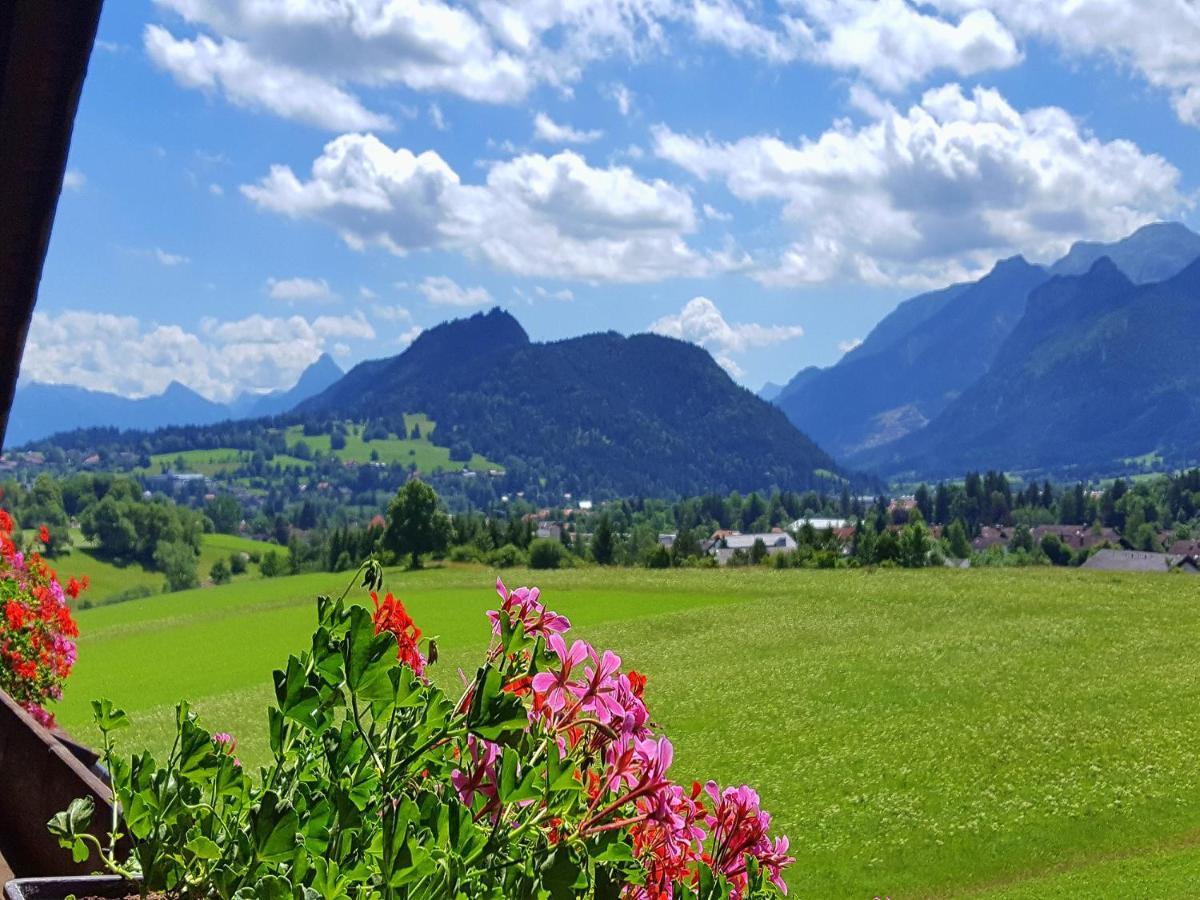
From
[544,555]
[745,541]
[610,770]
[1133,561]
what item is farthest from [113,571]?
[610,770]

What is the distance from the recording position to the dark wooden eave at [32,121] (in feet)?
5.13

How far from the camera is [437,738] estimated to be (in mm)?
1179

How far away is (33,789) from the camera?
2275mm

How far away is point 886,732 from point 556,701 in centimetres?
2370

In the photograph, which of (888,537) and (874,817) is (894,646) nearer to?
(874,817)

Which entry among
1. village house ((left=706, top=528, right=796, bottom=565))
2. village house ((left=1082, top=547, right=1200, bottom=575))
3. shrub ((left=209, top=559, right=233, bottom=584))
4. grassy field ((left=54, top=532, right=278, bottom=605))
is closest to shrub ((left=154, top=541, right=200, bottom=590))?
grassy field ((left=54, top=532, right=278, bottom=605))

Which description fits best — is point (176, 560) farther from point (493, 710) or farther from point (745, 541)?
point (493, 710)

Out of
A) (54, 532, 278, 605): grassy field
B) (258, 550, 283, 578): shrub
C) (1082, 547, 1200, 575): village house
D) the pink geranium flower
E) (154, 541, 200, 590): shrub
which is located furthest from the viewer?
(154, 541, 200, 590): shrub

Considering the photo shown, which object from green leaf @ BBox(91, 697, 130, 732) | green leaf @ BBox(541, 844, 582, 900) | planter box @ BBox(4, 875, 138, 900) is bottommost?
planter box @ BBox(4, 875, 138, 900)

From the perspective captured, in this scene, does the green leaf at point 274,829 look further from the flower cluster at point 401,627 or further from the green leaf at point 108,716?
the flower cluster at point 401,627

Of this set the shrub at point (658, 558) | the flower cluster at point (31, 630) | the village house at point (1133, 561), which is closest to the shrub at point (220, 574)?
the shrub at point (658, 558)

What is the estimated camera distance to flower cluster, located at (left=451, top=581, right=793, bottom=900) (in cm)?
130

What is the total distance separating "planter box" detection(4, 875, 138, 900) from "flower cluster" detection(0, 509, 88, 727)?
7.09 m

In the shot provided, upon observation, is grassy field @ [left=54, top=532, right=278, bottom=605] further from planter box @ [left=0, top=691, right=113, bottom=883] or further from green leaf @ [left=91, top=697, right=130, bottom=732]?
green leaf @ [left=91, top=697, right=130, bottom=732]
